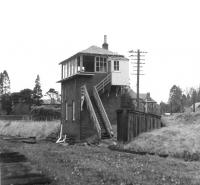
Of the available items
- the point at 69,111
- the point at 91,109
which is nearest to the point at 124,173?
the point at 91,109

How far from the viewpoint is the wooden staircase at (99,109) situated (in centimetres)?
3080

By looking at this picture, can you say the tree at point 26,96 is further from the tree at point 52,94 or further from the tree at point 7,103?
the tree at point 52,94

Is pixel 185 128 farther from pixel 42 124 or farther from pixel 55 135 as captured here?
pixel 42 124

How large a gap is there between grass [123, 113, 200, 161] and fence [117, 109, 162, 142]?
1051 millimetres

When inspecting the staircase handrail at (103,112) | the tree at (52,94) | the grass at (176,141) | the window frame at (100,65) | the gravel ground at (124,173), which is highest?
the tree at (52,94)

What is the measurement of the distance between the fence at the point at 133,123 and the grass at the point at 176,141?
1.05 m

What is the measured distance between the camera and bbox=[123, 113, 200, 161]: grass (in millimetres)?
19791

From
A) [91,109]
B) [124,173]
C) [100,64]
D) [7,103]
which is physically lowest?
[124,173]

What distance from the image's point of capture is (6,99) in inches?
3514

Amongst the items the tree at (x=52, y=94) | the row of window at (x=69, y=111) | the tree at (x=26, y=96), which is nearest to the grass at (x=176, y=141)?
the row of window at (x=69, y=111)

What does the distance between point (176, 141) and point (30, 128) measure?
28.3 m

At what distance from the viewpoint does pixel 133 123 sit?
90.7 ft

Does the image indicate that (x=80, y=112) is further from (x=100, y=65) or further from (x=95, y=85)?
(x=100, y=65)

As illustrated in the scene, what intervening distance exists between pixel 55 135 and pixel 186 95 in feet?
298
